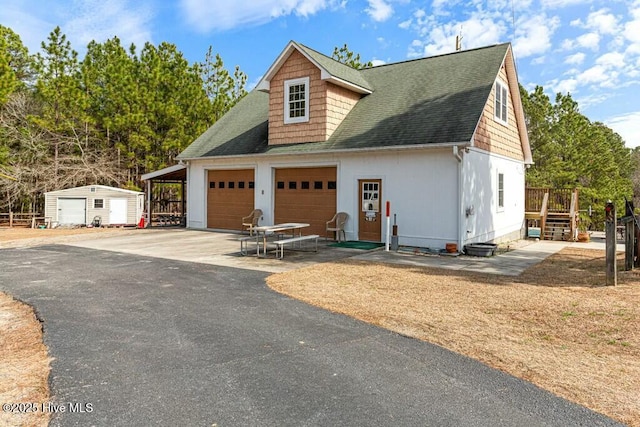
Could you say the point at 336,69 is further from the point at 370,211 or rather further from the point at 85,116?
the point at 85,116

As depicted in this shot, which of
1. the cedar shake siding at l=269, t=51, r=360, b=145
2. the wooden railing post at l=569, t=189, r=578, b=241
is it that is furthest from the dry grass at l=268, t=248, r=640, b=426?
the wooden railing post at l=569, t=189, r=578, b=241

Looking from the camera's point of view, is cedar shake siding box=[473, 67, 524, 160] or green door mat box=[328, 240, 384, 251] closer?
green door mat box=[328, 240, 384, 251]

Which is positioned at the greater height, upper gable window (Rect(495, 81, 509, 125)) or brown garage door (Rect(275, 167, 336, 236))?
upper gable window (Rect(495, 81, 509, 125))

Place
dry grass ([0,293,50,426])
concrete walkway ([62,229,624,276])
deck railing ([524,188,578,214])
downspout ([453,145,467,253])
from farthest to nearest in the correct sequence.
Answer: deck railing ([524,188,578,214]) < downspout ([453,145,467,253]) < concrete walkway ([62,229,624,276]) < dry grass ([0,293,50,426])

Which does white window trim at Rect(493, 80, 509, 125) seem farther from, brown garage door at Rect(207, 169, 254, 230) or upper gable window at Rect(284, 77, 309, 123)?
brown garage door at Rect(207, 169, 254, 230)

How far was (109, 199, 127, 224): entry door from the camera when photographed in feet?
65.9

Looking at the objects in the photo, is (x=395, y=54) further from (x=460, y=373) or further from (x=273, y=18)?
(x=460, y=373)

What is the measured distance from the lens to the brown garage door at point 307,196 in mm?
14617

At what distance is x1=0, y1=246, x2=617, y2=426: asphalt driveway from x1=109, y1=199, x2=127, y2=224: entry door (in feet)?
47.2

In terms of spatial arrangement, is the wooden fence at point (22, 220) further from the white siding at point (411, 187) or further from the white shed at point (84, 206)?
the white siding at point (411, 187)

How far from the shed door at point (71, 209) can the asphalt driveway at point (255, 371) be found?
15.0m

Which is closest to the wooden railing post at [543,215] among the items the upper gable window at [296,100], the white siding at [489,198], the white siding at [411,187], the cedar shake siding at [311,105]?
the white siding at [489,198]

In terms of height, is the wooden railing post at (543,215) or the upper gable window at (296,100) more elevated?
the upper gable window at (296,100)

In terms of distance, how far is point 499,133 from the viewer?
1488cm
